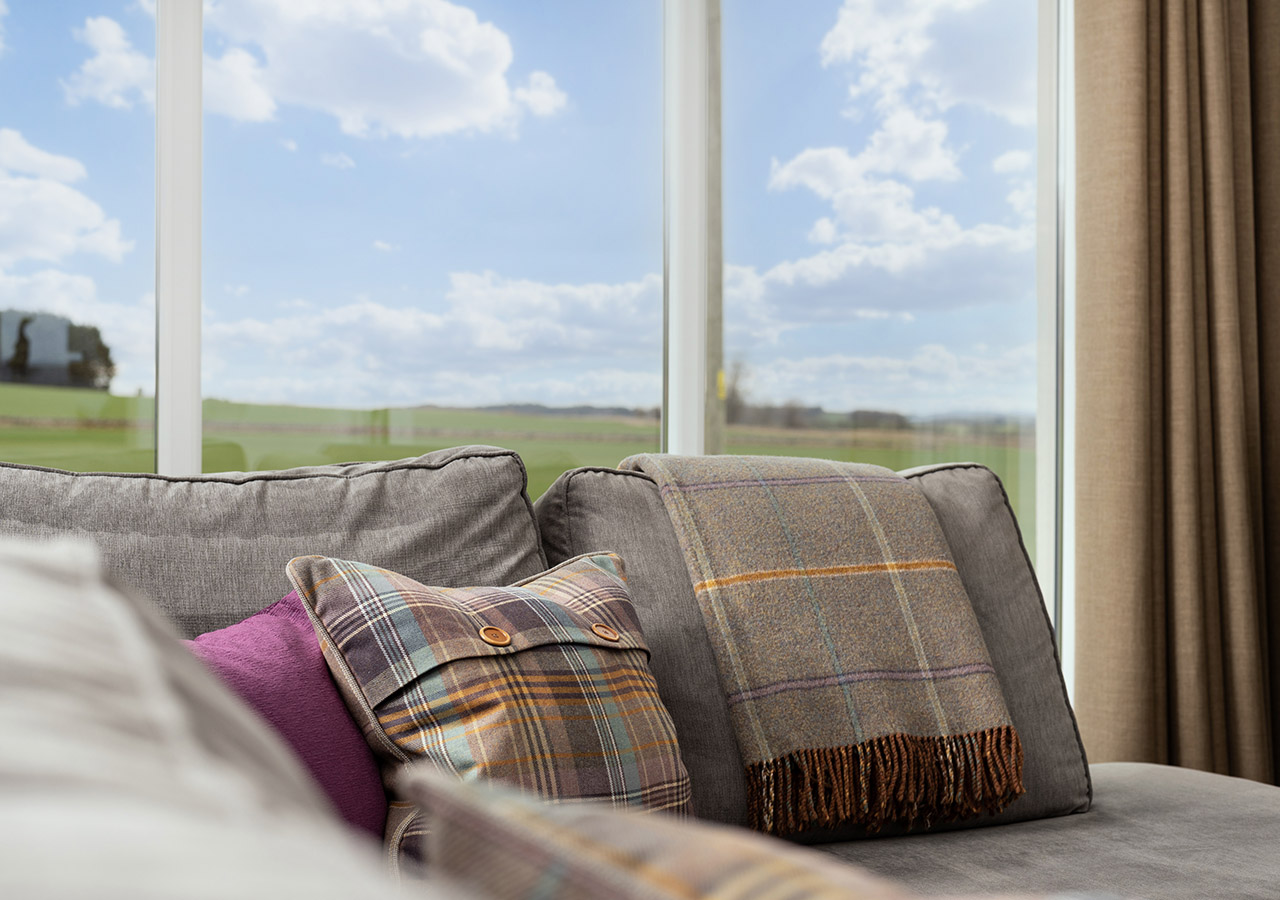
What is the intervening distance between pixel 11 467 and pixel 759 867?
1.24 meters

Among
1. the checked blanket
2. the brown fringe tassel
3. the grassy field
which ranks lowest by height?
the brown fringe tassel

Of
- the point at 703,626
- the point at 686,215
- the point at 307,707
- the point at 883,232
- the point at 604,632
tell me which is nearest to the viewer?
the point at 307,707

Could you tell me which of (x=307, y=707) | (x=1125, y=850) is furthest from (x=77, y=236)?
(x=1125, y=850)

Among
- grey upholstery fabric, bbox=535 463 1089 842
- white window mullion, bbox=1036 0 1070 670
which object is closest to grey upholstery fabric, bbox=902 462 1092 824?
grey upholstery fabric, bbox=535 463 1089 842

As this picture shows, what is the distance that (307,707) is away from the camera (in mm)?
923

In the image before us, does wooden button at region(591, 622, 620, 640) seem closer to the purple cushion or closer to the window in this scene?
the purple cushion

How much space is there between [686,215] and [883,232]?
513 millimetres

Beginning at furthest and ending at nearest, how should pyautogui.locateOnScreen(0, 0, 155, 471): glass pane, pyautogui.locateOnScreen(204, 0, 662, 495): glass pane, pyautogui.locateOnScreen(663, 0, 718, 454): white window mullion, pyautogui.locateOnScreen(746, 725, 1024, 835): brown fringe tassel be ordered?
pyautogui.locateOnScreen(663, 0, 718, 454): white window mullion, pyautogui.locateOnScreen(204, 0, 662, 495): glass pane, pyautogui.locateOnScreen(0, 0, 155, 471): glass pane, pyautogui.locateOnScreen(746, 725, 1024, 835): brown fringe tassel

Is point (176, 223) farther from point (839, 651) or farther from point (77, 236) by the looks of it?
point (839, 651)

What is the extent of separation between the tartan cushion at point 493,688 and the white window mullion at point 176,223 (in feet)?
3.58

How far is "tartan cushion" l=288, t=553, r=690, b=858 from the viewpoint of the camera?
92 centimetres

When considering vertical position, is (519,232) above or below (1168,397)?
above

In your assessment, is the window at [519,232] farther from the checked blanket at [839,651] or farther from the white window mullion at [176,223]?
the checked blanket at [839,651]

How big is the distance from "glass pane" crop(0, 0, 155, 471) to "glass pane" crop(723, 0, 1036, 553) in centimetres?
125
